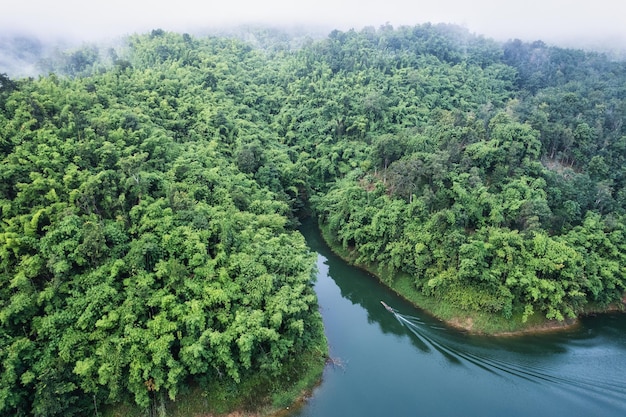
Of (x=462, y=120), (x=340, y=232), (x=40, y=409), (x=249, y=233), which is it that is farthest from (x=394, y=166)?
(x=40, y=409)

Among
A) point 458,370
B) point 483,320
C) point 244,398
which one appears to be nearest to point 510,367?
point 458,370

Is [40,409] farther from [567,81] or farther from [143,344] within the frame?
[567,81]

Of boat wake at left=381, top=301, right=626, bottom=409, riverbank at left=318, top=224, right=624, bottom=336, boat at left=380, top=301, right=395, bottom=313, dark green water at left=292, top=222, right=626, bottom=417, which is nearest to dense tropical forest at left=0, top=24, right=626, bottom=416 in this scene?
riverbank at left=318, top=224, right=624, bottom=336

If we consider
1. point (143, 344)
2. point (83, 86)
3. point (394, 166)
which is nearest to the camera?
point (143, 344)

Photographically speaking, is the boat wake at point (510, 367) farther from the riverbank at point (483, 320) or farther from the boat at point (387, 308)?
the boat at point (387, 308)

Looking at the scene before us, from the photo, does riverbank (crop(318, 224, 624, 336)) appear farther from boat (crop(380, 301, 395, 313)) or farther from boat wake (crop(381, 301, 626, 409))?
boat (crop(380, 301, 395, 313))

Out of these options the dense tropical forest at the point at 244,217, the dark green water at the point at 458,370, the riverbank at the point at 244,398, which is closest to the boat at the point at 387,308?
the dark green water at the point at 458,370

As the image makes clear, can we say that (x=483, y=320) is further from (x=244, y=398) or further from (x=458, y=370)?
(x=244, y=398)
